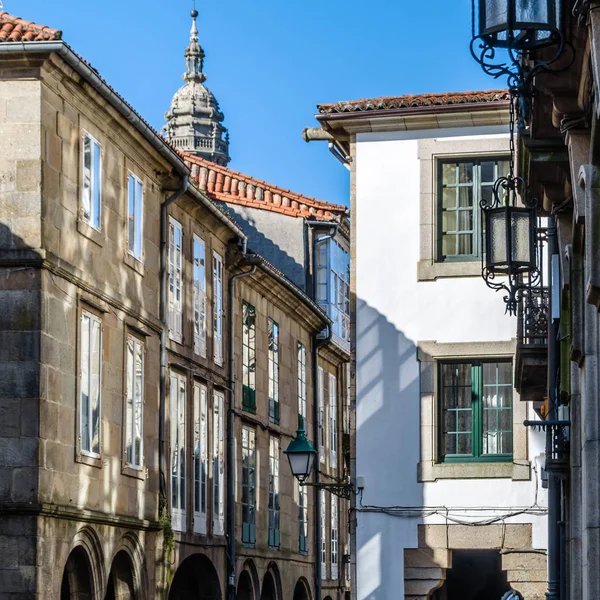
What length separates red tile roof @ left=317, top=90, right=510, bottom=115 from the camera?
836 inches

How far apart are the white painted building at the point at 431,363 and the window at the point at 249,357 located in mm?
9378

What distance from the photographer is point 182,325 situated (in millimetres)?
25703

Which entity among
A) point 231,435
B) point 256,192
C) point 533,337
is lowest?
point 231,435

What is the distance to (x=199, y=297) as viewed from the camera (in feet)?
88.7

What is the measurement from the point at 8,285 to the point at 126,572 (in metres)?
5.55

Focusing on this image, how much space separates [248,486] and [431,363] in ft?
33.8

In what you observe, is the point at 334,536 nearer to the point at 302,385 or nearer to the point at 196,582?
the point at 302,385

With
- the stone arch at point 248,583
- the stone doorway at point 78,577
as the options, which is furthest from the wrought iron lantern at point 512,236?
the stone arch at point 248,583

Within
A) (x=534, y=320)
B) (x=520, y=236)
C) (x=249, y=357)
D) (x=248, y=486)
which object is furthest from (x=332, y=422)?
(x=520, y=236)

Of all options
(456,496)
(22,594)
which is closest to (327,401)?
(456,496)

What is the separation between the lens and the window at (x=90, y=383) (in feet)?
66.6

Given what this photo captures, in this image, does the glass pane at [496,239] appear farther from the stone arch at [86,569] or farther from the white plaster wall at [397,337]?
the stone arch at [86,569]

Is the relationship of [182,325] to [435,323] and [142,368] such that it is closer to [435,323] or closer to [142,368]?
[142,368]

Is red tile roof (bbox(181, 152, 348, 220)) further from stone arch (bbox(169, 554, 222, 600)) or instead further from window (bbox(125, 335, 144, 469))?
window (bbox(125, 335, 144, 469))
